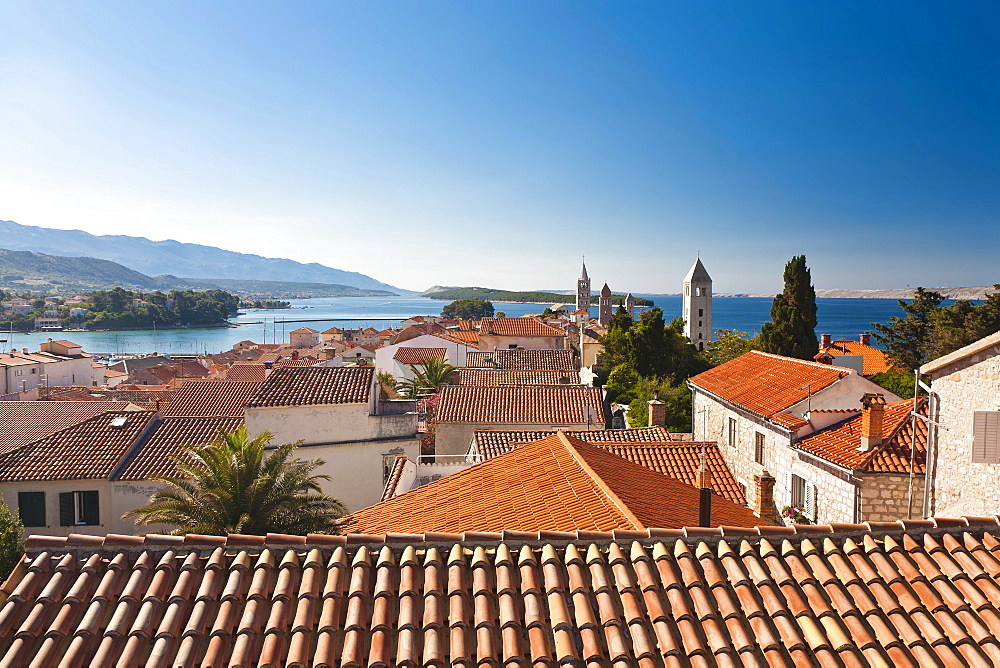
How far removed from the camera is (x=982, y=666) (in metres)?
3.96

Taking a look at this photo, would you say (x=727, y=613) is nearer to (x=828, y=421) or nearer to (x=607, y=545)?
(x=607, y=545)

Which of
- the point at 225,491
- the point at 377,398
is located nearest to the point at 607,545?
the point at 225,491

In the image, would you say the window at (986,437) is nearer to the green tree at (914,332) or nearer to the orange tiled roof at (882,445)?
the orange tiled roof at (882,445)

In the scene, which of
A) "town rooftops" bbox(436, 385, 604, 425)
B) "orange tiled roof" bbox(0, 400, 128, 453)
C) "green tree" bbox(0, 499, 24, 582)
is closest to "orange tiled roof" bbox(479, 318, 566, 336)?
"town rooftops" bbox(436, 385, 604, 425)

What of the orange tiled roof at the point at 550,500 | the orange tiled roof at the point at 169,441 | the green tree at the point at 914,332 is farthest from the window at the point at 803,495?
the green tree at the point at 914,332

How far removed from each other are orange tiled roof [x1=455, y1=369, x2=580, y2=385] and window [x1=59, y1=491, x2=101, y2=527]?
59.7ft

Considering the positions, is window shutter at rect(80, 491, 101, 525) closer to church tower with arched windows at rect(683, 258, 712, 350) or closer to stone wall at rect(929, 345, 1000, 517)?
stone wall at rect(929, 345, 1000, 517)

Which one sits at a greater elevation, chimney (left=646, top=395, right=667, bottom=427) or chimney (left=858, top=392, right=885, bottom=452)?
chimney (left=858, top=392, right=885, bottom=452)

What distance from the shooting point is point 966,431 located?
7.98 m

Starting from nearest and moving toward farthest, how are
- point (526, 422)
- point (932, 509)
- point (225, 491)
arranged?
point (932, 509) < point (225, 491) < point (526, 422)

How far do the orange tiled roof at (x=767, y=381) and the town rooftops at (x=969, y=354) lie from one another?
6.75 metres

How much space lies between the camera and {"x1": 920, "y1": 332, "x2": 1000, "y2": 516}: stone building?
7566 mm

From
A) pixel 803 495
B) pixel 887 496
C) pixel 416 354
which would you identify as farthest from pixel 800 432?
pixel 416 354

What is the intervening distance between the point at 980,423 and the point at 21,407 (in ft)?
A: 117
